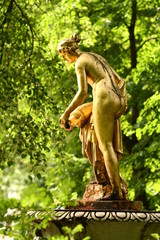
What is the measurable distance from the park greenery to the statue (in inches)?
45.8

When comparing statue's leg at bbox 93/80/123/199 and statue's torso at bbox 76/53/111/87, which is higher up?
statue's torso at bbox 76/53/111/87

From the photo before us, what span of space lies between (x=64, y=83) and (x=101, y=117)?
7273 mm

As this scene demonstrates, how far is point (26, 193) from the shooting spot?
4.16m

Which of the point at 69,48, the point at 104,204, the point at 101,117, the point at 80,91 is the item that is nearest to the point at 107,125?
the point at 101,117

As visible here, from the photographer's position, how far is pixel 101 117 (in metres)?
6.84

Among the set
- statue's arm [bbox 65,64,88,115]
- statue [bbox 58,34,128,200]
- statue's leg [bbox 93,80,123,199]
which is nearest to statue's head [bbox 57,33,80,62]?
statue [bbox 58,34,128,200]

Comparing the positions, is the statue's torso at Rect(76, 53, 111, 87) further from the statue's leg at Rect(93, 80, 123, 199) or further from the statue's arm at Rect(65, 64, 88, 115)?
the statue's leg at Rect(93, 80, 123, 199)

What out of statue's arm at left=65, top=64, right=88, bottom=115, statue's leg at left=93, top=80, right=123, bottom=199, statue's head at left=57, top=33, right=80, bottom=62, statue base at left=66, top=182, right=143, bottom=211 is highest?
statue's head at left=57, top=33, right=80, bottom=62

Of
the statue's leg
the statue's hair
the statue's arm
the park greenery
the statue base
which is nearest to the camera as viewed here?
the statue base

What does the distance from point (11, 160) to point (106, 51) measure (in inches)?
292

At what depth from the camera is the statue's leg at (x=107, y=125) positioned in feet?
22.1

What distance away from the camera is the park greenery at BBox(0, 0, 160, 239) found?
9.17 m

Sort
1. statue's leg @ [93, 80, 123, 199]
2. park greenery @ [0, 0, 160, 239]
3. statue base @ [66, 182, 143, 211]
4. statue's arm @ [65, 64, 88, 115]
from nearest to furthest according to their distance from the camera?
statue base @ [66, 182, 143, 211], statue's leg @ [93, 80, 123, 199], statue's arm @ [65, 64, 88, 115], park greenery @ [0, 0, 160, 239]

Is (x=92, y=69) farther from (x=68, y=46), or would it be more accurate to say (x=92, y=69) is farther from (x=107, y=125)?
(x=107, y=125)
